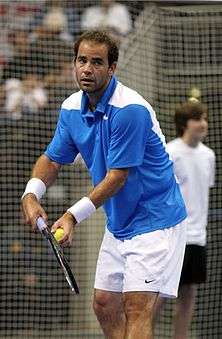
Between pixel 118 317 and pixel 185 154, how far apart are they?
2346mm

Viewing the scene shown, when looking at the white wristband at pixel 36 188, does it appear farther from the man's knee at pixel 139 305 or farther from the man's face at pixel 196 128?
the man's face at pixel 196 128

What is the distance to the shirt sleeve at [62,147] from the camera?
5754 mm

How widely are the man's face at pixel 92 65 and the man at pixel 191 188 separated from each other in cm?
255

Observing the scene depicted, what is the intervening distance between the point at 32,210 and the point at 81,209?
26cm

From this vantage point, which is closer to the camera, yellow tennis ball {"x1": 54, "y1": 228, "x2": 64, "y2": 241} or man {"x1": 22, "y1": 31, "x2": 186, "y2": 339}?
yellow tennis ball {"x1": 54, "y1": 228, "x2": 64, "y2": 241}

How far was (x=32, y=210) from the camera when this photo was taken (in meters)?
5.34

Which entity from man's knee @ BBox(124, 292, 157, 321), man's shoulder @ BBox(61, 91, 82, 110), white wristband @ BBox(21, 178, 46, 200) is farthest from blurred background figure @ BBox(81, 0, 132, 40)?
man's knee @ BBox(124, 292, 157, 321)

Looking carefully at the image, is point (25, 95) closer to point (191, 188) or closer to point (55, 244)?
point (191, 188)

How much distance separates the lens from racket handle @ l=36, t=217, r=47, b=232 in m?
5.20

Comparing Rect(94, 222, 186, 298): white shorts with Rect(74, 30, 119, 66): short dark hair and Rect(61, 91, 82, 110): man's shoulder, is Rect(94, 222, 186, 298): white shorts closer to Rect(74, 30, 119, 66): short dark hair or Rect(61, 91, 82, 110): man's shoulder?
Rect(61, 91, 82, 110): man's shoulder

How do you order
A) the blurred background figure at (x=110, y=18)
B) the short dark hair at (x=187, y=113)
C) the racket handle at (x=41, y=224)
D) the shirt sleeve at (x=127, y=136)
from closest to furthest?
the racket handle at (x=41, y=224), the shirt sleeve at (x=127, y=136), the short dark hair at (x=187, y=113), the blurred background figure at (x=110, y=18)

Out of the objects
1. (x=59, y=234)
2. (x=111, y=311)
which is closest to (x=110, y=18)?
(x=111, y=311)

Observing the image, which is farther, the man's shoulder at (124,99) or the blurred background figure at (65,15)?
the blurred background figure at (65,15)

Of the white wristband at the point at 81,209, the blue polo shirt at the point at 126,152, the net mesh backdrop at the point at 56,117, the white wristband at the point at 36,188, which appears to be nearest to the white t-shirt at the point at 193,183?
the net mesh backdrop at the point at 56,117
